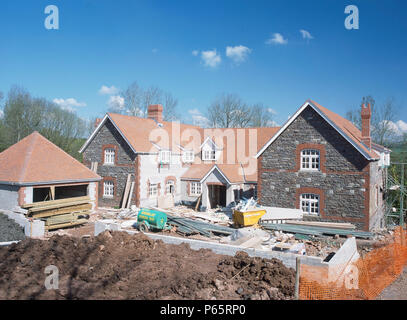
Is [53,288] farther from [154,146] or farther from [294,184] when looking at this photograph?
[154,146]

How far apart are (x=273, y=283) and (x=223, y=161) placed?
64.6ft

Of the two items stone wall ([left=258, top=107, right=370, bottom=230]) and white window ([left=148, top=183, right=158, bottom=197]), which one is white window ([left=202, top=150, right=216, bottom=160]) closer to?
white window ([left=148, top=183, right=158, bottom=197])

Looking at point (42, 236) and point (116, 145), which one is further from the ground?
point (116, 145)

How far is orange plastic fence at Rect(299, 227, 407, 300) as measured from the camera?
10.6 m

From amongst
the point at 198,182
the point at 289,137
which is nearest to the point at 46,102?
the point at 198,182

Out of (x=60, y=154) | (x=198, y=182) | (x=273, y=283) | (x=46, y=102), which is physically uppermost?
(x=46, y=102)

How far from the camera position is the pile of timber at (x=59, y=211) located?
19062mm

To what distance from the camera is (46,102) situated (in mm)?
46031

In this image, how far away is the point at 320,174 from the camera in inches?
816

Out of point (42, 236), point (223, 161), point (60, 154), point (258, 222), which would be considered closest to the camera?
point (42, 236)

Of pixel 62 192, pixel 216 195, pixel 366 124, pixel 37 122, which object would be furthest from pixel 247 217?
pixel 37 122

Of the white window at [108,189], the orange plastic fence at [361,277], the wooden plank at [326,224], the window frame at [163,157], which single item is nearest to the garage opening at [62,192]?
the white window at [108,189]

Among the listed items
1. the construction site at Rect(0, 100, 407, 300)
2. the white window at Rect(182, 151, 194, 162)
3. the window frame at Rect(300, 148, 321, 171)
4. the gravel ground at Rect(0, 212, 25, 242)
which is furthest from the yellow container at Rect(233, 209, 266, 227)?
the white window at Rect(182, 151, 194, 162)

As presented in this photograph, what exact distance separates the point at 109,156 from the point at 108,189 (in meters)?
2.87
